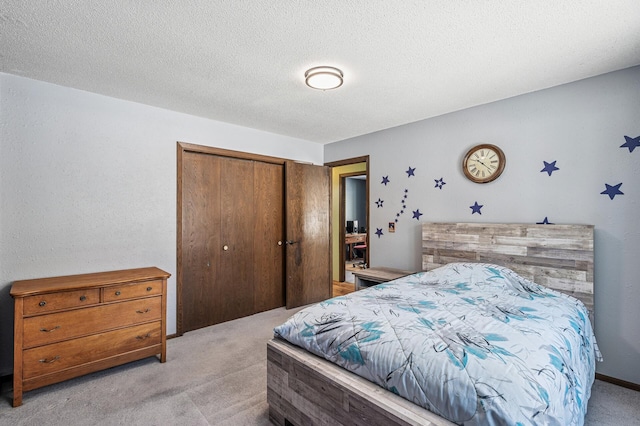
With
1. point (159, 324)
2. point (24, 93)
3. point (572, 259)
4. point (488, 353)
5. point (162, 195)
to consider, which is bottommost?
point (159, 324)

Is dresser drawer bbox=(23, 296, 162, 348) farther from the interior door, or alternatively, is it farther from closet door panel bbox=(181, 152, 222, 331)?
the interior door

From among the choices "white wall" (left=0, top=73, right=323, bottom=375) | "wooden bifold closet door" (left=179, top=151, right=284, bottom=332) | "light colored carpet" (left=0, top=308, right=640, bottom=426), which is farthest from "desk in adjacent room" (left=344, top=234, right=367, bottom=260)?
"light colored carpet" (left=0, top=308, right=640, bottom=426)

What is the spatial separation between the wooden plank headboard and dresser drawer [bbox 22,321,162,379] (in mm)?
2830

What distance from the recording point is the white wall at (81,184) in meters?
2.42

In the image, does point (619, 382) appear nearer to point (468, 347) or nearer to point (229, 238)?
point (468, 347)

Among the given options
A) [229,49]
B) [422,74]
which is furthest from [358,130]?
[229,49]

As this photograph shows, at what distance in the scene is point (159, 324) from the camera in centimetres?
268

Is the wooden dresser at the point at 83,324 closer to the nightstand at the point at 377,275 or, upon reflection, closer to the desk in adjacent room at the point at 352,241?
the nightstand at the point at 377,275

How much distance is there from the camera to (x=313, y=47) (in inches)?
79.5

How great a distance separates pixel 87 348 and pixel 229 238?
1719 mm

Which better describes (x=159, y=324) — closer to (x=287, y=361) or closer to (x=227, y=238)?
(x=227, y=238)

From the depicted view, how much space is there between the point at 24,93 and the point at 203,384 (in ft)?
8.96

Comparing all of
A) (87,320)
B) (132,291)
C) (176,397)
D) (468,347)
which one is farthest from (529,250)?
(87,320)

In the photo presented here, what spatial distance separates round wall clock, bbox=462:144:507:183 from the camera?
2969 mm
